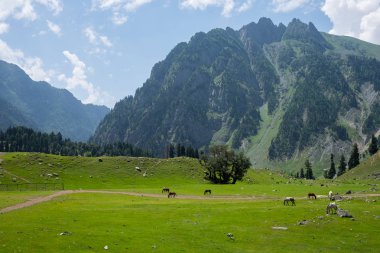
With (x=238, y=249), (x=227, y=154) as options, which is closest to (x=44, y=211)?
(x=238, y=249)

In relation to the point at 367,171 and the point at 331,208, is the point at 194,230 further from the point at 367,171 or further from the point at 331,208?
the point at 367,171

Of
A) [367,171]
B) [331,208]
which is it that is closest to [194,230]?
[331,208]

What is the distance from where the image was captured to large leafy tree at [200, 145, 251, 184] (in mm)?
141125

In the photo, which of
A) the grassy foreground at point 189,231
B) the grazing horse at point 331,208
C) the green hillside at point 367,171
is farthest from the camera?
the green hillside at point 367,171

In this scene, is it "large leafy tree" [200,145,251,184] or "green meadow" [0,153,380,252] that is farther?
"large leafy tree" [200,145,251,184]

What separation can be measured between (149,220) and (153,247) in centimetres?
1367

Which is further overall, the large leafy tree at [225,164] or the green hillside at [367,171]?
the green hillside at [367,171]

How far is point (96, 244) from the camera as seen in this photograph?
3300cm

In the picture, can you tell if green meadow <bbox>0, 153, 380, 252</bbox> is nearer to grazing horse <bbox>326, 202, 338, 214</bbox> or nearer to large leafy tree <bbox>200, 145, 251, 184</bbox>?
grazing horse <bbox>326, 202, 338, 214</bbox>

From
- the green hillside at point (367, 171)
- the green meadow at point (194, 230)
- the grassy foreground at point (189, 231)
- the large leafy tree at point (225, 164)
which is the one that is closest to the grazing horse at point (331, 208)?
the green meadow at point (194, 230)

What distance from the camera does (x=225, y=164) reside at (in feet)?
467

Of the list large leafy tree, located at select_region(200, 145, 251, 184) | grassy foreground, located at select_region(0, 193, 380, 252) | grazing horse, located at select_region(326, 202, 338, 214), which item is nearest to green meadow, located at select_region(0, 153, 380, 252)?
grassy foreground, located at select_region(0, 193, 380, 252)

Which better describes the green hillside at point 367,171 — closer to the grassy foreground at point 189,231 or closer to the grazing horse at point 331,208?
the grazing horse at point 331,208

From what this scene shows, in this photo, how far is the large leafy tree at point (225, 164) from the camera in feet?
463
